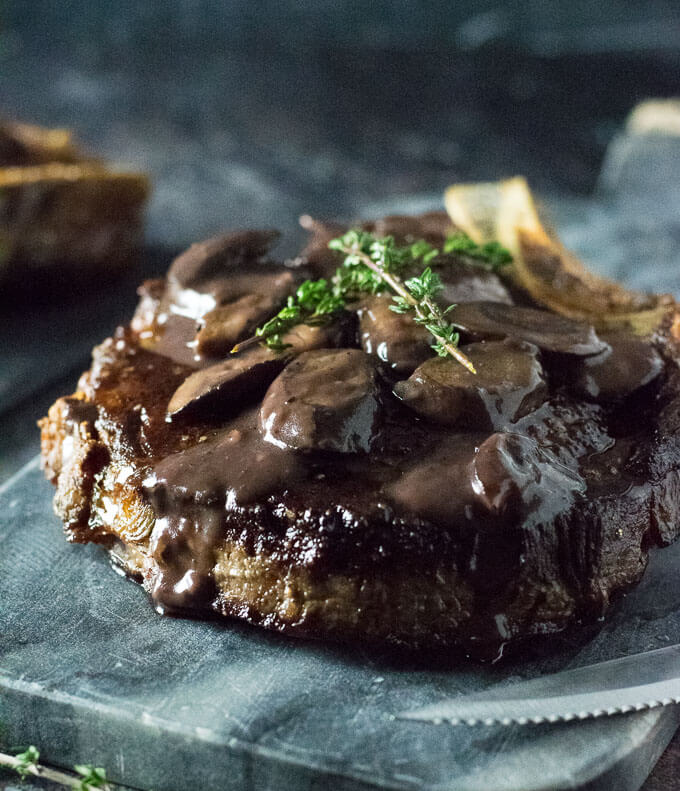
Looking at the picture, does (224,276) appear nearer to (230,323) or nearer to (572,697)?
(230,323)

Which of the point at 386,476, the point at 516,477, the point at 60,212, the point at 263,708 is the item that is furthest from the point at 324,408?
the point at 60,212

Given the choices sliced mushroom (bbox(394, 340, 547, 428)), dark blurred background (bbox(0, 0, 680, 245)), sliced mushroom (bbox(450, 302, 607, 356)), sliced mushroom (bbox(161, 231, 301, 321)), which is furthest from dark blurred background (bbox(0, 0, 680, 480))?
sliced mushroom (bbox(394, 340, 547, 428))

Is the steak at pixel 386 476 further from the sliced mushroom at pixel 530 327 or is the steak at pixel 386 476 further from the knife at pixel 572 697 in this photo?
the knife at pixel 572 697

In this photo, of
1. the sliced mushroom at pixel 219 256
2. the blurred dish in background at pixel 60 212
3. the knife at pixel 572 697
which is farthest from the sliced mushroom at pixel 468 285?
the blurred dish in background at pixel 60 212

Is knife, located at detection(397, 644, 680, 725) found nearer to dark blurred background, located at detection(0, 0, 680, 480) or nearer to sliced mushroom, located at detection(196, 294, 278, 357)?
sliced mushroom, located at detection(196, 294, 278, 357)

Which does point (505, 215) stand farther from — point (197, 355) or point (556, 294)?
point (197, 355)
